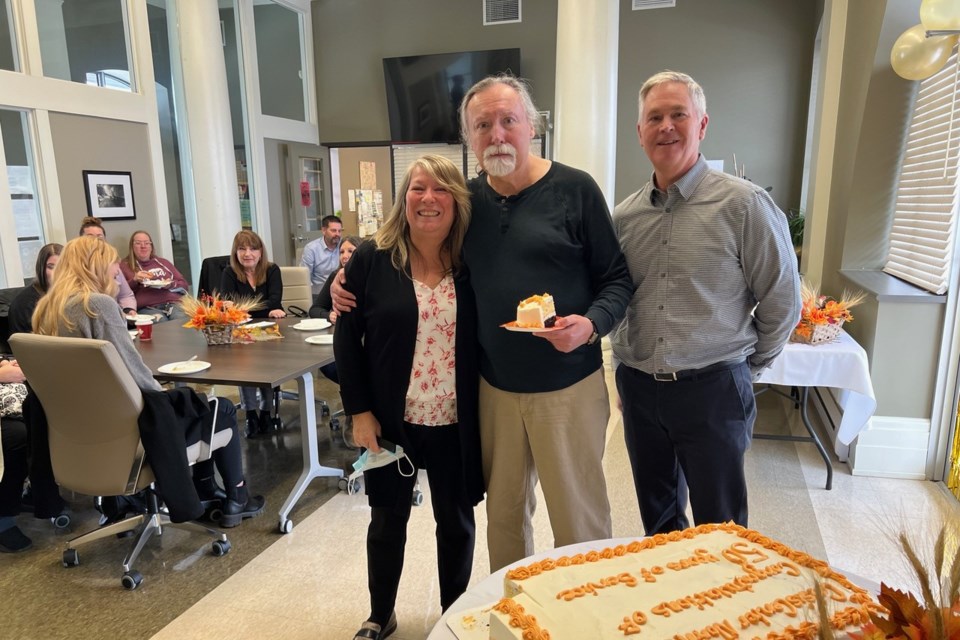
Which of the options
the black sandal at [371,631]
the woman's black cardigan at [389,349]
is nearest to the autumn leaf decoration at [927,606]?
the woman's black cardigan at [389,349]

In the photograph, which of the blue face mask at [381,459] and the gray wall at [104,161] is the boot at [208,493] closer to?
the blue face mask at [381,459]

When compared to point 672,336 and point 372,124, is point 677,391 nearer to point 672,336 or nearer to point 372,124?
point 672,336

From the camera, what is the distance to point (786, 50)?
21.6 feet

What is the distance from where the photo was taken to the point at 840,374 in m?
3.16

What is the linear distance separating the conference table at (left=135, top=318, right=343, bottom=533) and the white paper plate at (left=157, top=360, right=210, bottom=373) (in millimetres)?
22

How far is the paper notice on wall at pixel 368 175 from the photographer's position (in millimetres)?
8461

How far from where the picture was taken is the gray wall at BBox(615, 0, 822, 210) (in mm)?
6574

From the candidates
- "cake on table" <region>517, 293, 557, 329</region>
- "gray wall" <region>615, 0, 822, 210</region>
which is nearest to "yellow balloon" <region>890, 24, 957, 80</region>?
"cake on table" <region>517, 293, 557, 329</region>

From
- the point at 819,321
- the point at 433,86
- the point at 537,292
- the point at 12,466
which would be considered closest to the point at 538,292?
the point at 537,292

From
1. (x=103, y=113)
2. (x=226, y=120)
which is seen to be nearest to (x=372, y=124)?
(x=226, y=120)

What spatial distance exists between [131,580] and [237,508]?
59 cm

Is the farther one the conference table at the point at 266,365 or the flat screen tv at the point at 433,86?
the flat screen tv at the point at 433,86

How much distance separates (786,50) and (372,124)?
498cm

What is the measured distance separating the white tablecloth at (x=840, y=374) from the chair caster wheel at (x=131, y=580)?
9.72 ft
